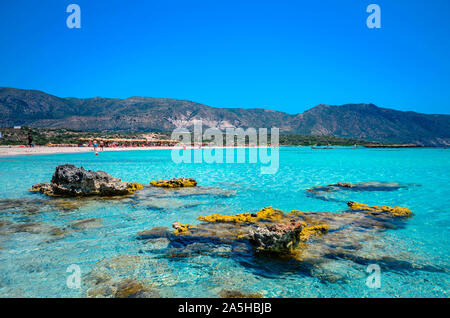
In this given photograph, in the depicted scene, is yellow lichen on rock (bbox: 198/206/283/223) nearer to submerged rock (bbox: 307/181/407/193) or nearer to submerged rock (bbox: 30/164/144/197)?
submerged rock (bbox: 30/164/144/197)

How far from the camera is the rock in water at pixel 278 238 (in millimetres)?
5883

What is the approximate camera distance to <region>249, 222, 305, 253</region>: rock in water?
19.3 ft

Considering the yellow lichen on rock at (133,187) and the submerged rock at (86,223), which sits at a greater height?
the yellow lichen on rock at (133,187)

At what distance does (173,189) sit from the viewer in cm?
1462

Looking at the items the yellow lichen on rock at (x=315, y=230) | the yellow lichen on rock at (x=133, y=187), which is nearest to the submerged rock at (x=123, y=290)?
the yellow lichen on rock at (x=315, y=230)

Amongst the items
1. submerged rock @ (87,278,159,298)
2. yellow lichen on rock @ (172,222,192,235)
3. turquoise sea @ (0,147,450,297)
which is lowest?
turquoise sea @ (0,147,450,297)

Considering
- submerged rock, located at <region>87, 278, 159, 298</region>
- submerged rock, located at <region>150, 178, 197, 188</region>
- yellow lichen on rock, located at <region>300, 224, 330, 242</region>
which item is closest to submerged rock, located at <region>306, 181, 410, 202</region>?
yellow lichen on rock, located at <region>300, 224, 330, 242</region>

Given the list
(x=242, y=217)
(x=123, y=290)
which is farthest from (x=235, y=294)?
(x=242, y=217)

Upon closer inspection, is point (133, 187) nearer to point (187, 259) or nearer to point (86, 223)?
point (86, 223)

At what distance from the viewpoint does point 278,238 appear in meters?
5.89

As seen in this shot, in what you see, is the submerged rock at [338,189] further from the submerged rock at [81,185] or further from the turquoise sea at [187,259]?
the submerged rock at [81,185]
